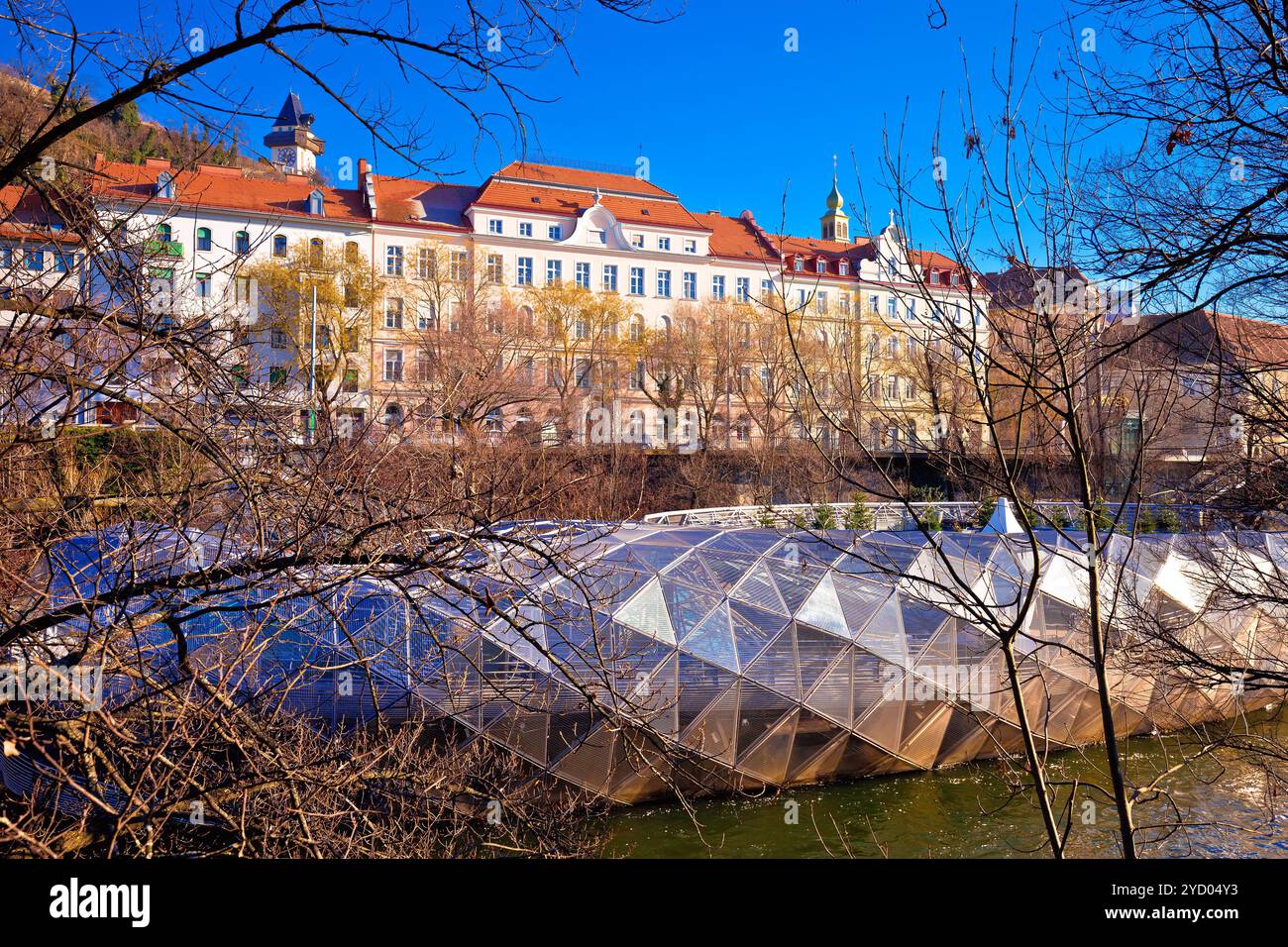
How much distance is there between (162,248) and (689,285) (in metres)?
46.0

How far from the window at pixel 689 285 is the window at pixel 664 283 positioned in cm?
68

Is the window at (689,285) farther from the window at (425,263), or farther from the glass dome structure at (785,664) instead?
the glass dome structure at (785,664)

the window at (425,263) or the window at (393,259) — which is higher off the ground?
the window at (393,259)

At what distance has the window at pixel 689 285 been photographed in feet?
164

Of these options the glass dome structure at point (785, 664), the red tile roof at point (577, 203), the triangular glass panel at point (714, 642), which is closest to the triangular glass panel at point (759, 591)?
the glass dome structure at point (785, 664)

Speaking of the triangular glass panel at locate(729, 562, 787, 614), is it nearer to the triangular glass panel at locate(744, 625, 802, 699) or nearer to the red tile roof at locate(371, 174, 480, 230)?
the triangular glass panel at locate(744, 625, 802, 699)

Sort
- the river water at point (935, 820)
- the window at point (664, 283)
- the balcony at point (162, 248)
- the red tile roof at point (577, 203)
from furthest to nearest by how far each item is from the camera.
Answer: the window at point (664, 283) < the red tile roof at point (577, 203) < the river water at point (935, 820) < the balcony at point (162, 248)

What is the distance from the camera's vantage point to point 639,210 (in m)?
50.2

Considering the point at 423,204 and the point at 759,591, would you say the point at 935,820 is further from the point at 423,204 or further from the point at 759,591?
the point at 423,204
